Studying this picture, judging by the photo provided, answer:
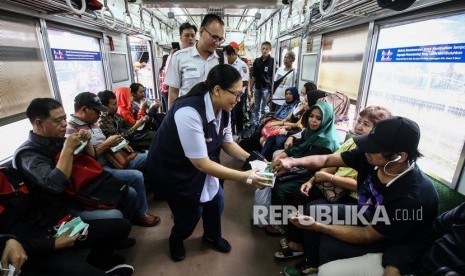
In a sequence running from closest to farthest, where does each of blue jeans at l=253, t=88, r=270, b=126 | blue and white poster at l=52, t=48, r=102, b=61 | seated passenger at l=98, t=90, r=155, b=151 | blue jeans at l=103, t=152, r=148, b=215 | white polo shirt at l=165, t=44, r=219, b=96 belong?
blue jeans at l=103, t=152, r=148, b=215, white polo shirt at l=165, t=44, r=219, b=96, seated passenger at l=98, t=90, r=155, b=151, blue and white poster at l=52, t=48, r=102, b=61, blue jeans at l=253, t=88, r=270, b=126

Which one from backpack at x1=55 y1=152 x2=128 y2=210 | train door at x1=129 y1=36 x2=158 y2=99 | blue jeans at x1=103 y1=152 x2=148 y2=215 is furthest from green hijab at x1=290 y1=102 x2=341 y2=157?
train door at x1=129 y1=36 x2=158 y2=99

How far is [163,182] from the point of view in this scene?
1.67m

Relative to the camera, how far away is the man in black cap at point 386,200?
1.19 metres

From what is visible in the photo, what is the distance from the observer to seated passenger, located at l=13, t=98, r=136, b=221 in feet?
4.71

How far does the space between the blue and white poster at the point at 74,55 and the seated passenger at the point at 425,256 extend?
3.56m

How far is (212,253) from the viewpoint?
206 cm

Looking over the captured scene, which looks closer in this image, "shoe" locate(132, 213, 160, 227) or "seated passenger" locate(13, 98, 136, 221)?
"seated passenger" locate(13, 98, 136, 221)

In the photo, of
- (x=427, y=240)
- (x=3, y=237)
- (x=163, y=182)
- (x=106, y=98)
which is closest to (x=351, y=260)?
(x=427, y=240)

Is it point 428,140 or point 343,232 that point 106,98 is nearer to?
point 343,232

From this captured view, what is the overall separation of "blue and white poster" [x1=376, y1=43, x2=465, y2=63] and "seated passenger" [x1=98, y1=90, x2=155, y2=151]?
2912 millimetres

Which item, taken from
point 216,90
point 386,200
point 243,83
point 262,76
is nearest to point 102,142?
point 216,90

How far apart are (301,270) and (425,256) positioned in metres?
0.86

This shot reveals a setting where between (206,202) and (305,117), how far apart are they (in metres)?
1.37

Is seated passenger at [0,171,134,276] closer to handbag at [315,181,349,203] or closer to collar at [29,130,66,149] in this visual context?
collar at [29,130,66,149]
